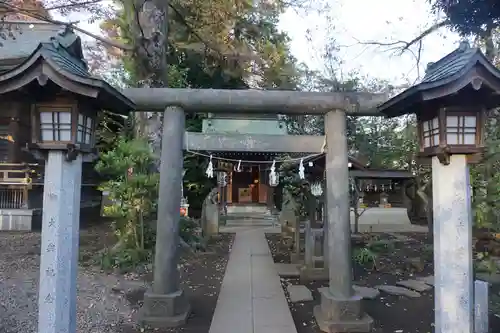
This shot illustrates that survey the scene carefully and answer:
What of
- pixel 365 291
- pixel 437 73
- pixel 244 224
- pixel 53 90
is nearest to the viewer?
pixel 53 90

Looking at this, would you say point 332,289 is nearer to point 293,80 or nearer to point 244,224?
point 293,80

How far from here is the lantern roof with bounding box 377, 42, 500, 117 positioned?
357cm

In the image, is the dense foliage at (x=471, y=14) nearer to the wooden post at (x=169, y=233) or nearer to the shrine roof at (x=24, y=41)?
the wooden post at (x=169, y=233)

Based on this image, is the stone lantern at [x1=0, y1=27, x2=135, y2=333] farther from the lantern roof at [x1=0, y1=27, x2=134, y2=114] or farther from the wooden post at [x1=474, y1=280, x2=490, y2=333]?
the wooden post at [x1=474, y1=280, x2=490, y2=333]

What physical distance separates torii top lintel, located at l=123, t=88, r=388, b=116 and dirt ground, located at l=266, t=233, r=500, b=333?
3216mm

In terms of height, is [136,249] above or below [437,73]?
below

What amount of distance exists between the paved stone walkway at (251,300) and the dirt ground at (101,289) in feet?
0.74

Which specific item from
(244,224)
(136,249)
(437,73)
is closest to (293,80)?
(244,224)

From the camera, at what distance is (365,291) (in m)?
7.71

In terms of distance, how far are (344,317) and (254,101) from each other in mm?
3418

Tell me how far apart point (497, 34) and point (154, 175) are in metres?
9.30

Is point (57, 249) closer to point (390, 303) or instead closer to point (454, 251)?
point (454, 251)

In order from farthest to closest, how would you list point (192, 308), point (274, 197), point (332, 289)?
point (274, 197) < point (192, 308) < point (332, 289)

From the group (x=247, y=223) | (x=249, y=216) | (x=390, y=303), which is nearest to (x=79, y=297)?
(x=390, y=303)
